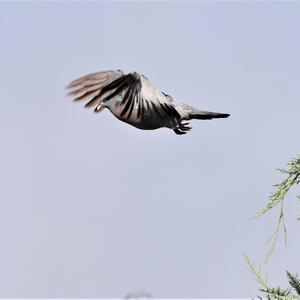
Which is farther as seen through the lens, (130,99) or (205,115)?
(205,115)

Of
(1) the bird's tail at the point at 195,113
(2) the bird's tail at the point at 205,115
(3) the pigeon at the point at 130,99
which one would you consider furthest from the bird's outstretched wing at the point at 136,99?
(2) the bird's tail at the point at 205,115

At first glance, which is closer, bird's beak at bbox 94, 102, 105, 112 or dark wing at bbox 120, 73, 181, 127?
dark wing at bbox 120, 73, 181, 127

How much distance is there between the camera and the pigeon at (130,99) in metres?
6.34

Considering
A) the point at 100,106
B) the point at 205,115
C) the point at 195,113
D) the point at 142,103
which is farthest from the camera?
the point at 205,115

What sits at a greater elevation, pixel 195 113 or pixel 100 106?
pixel 195 113

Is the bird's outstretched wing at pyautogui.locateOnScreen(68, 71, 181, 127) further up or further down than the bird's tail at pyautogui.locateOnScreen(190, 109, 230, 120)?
further down

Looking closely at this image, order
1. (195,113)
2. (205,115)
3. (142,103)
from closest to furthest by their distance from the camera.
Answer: (142,103) → (195,113) → (205,115)

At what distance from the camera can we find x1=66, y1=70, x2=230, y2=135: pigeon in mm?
6344

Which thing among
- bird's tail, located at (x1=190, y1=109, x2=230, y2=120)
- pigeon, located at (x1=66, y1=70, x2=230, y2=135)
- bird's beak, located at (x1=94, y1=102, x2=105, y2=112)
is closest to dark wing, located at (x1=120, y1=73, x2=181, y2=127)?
pigeon, located at (x1=66, y1=70, x2=230, y2=135)

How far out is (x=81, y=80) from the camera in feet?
22.6

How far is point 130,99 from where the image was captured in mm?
6461

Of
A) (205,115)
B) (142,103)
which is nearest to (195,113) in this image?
(205,115)

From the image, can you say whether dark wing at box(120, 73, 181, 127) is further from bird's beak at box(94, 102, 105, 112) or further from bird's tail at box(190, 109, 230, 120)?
bird's tail at box(190, 109, 230, 120)

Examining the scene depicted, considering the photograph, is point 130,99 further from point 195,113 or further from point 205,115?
point 205,115
